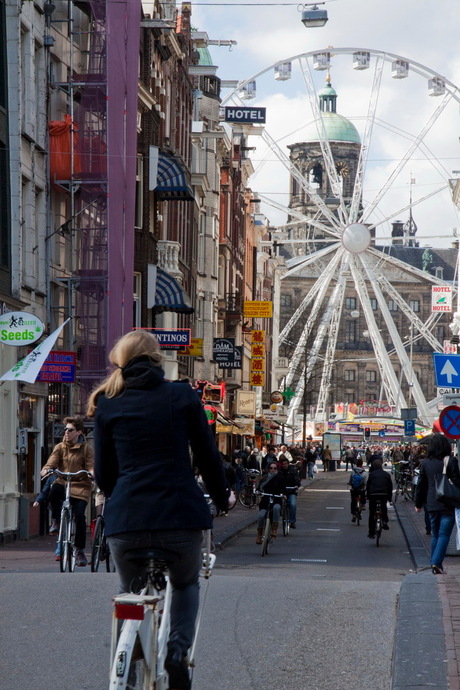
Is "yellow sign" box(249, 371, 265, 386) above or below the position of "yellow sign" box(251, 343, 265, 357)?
below

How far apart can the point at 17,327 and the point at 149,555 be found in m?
14.4

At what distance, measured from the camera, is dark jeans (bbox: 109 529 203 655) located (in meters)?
5.73

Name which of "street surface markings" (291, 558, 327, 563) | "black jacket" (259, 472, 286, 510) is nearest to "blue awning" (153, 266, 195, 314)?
"black jacket" (259, 472, 286, 510)

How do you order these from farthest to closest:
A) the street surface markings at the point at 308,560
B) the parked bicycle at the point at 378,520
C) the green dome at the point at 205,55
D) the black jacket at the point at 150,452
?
the green dome at the point at 205,55, the parked bicycle at the point at 378,520, the street surface markings at the point at 308,560, the black jacket at the point at 150,452

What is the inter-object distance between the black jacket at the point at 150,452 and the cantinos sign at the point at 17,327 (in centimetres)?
1385

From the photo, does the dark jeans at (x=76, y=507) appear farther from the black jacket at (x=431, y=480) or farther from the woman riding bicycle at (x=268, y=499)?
the woman riding bicycle at (x=268, y=499)

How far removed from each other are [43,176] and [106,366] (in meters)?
4.31

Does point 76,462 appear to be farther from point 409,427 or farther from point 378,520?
point 409,427

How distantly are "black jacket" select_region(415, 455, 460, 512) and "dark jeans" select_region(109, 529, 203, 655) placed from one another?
10.1m

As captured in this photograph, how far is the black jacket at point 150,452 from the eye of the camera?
18.8 feet

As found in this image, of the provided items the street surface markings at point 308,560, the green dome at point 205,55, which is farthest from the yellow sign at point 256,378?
the street surface markings at point 308,560

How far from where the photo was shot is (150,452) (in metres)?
5.85

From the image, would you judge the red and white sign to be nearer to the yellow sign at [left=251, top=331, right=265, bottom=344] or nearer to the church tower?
the yellow sign at [left=251, top=331, right=265, bottom=344]

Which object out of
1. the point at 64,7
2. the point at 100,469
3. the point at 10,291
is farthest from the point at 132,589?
the point at 64,7
